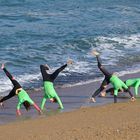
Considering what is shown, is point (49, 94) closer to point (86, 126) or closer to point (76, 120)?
point (76, 120)

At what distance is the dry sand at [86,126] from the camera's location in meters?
10.6

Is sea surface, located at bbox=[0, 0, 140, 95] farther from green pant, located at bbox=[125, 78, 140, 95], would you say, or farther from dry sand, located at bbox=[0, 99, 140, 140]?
dry sand, located at bbox=[0, 99, 140, 140]

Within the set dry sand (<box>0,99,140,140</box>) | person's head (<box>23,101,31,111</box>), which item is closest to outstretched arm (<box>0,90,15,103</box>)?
person's head (<box>23,101,31,111</box>)

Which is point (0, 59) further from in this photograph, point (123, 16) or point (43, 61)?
point (123, 16)

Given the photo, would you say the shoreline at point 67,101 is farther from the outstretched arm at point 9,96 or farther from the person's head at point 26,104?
the outstretched arm at point 9,96

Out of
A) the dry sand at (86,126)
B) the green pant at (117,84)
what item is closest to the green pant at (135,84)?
the green pant at (117,84)

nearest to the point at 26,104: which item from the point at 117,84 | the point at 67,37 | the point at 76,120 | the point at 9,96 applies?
the point at 9,96

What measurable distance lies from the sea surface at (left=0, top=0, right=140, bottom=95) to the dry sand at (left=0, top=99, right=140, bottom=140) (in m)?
3.95

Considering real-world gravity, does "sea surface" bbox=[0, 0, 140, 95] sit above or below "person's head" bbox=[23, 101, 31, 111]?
below

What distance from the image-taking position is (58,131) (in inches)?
448

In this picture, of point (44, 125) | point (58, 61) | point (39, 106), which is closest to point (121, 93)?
→ point (39, 106)

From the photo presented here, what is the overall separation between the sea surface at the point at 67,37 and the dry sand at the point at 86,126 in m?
3.95

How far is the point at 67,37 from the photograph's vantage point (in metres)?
26.7

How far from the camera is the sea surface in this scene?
19.7 m
